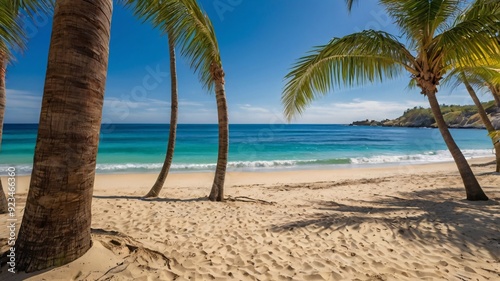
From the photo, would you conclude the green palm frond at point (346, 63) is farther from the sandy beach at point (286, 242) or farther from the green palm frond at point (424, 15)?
the sandy beach at point (286, 242)

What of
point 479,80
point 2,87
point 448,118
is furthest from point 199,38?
point 448,118

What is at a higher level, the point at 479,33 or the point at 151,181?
the point at 479,33

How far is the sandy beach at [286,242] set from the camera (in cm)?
258

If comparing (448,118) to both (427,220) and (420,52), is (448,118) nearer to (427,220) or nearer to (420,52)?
(420,52)

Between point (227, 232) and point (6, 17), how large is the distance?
4.49m

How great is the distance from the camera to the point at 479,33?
455 cm

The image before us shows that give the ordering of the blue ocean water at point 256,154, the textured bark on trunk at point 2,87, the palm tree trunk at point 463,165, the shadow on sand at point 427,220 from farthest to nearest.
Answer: the blue ocean water at point 256,154 → the palm tree trunk at point 463,165 → the textured bark on trunk at point 2,87 → the shadow on sand at point 427,220

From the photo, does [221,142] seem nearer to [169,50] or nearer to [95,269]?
[169,50]

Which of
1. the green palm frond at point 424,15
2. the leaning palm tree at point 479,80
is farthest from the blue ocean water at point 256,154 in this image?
the green palm frond at point 424,15

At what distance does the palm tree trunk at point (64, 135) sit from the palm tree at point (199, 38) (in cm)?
243

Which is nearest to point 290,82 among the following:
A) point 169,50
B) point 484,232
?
point 169,50

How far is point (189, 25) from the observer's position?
5.43 meters

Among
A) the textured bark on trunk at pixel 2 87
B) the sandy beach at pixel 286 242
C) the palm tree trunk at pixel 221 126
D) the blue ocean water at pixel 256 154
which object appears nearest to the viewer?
the sandy beach at pixel 286 242

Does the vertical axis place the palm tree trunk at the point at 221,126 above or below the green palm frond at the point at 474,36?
below
